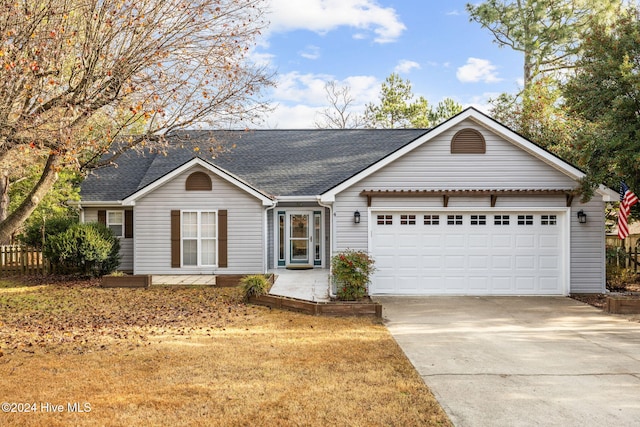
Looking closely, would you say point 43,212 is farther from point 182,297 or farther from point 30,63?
point 30,63

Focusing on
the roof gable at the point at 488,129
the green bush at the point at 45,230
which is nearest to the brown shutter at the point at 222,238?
the roof gable at the point at 488,129

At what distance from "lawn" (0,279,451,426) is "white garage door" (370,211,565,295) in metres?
3.33

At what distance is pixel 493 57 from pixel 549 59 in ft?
11.3

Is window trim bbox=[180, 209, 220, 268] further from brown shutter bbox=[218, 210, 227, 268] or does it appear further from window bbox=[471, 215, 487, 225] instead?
window bbox=[471, 215, 487, 225]

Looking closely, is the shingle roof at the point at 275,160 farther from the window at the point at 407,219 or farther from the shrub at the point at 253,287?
the shrub at the point at 253,287

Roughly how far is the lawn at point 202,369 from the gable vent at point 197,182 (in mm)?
5269

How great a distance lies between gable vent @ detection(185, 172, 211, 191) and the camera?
48.4 feet

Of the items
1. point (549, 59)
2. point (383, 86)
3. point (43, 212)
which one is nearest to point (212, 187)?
point (43, 212)

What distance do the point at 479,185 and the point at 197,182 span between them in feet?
29.0

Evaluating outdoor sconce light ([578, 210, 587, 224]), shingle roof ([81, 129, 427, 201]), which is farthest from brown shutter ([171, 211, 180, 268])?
outdoor sconce light ([578, 210, 587, 224])

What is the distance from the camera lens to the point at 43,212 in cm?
1828

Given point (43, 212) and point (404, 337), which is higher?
point (43, 212)

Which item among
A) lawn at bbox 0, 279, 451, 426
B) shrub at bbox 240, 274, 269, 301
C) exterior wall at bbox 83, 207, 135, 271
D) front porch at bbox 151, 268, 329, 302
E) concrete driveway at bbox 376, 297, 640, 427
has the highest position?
exterior wall at bbox 83, 207, 135, 271

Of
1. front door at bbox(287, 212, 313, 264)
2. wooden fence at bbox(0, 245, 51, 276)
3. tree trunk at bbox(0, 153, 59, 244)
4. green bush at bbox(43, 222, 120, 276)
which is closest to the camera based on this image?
tree trunk at bbox(0, 153, 59, 244)
